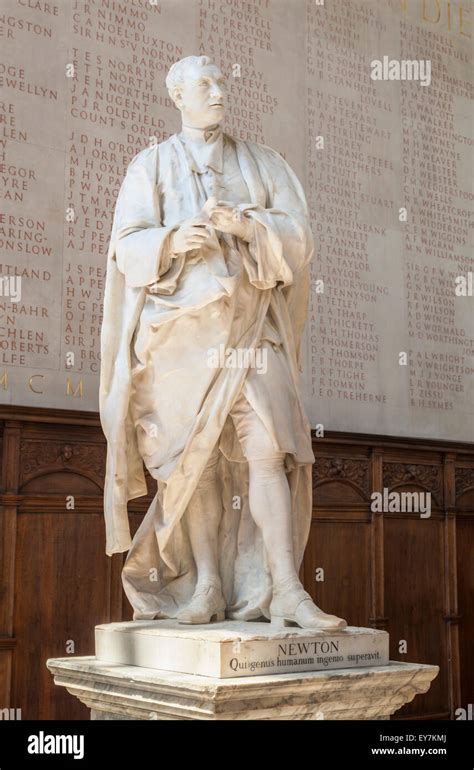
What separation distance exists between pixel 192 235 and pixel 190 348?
1.22ft

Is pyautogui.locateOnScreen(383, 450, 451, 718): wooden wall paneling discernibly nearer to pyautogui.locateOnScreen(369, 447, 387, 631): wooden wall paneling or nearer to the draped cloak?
pyautogui.locateOnScreen(369, 447, 387, 631): wooden wall paneling

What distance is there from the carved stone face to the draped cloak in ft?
0.45

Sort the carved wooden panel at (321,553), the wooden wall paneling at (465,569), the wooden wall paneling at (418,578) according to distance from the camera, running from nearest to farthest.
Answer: the carved wooden panel at (321,553) → the wooden wall paneling at (418,578) → the wooden wall paneling at (465,569)

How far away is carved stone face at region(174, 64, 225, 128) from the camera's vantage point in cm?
334

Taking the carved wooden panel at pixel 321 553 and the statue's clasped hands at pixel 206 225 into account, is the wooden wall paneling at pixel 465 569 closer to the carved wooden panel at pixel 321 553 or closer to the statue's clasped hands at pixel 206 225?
the carved wooden panel at pixel 321 553

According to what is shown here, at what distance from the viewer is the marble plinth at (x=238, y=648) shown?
272cm

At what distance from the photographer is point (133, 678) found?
2840 mm

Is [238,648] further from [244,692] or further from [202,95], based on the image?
[202,95]

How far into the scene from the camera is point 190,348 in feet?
10.5

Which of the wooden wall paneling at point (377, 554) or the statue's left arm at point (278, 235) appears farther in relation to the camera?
the wooden wall paneling at point (377, 554)

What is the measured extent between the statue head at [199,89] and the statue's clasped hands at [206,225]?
1.52ft

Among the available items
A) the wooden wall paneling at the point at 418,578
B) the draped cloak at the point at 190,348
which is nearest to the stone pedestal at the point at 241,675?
the draped cloak at the point at 190,348

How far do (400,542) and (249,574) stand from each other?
144 inches

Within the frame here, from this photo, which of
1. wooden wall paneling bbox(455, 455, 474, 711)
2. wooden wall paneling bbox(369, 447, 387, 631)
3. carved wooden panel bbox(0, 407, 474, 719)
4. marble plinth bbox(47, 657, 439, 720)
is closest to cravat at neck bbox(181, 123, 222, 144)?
marble plinth bbox(47, 657, 439, 720)
